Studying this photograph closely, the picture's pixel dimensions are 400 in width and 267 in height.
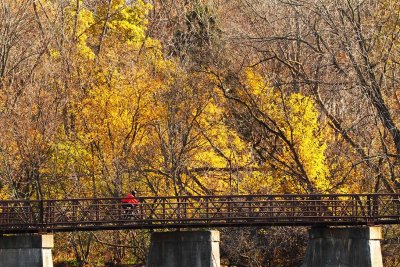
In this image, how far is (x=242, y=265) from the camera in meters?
54.8

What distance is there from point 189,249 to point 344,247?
587cm

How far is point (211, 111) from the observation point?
5912 centimetres

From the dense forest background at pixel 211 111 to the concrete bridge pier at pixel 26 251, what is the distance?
1068 cm

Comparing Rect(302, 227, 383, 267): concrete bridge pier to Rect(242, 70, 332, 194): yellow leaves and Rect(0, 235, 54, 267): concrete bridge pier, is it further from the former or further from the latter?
Rect(0, 235, 54, 267): concrete bridge pier

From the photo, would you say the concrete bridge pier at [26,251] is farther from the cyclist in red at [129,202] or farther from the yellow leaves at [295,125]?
the yellow leaves at [295,125]

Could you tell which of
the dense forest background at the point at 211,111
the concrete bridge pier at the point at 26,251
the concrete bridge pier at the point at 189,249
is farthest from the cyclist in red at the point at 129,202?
the dense forest background at the point at 211,111

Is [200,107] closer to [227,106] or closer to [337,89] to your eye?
[227,106]

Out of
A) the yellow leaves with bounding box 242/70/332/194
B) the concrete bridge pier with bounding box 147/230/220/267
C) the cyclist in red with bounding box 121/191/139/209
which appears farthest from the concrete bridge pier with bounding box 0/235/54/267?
the yellow leaves with bounding box 242/70/332/194

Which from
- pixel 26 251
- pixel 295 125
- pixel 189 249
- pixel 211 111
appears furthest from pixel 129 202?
pixel 211 111

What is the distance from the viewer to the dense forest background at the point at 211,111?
5162 cm

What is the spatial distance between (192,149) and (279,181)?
5.06m

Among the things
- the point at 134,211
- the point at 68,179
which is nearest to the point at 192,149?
the point at 68,179

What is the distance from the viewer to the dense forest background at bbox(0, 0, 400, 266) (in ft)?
169

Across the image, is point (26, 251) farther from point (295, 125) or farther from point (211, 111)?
point (211, 111)
